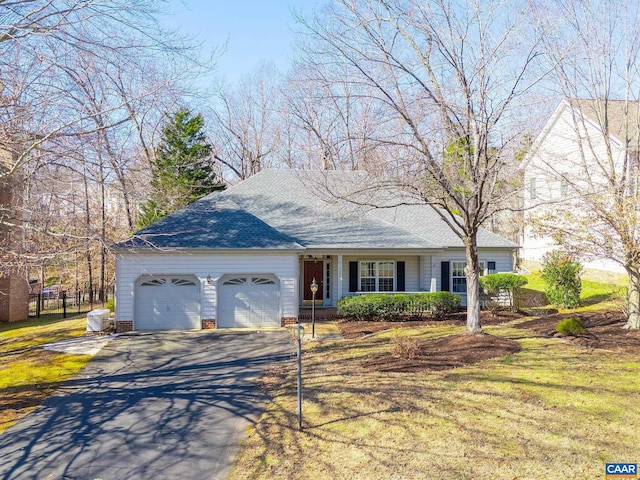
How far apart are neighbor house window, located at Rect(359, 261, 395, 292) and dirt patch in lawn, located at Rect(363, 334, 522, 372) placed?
656 cm

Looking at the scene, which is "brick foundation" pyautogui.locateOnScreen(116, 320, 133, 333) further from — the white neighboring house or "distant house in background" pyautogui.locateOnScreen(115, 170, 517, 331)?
the white neighboring house

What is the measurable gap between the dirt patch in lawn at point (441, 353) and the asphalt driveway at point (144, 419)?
2758 millimetres

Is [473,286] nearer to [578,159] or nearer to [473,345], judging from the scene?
[473,345]

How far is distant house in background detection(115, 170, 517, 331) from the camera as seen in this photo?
14.6m

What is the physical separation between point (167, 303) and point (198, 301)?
1.05 meters

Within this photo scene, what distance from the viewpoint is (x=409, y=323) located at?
15.0 metres

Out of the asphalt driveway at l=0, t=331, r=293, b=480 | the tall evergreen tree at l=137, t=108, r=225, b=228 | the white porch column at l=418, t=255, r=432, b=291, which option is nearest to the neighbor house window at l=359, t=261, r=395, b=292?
the white porch column at l=418, t=255, r=432, b=291

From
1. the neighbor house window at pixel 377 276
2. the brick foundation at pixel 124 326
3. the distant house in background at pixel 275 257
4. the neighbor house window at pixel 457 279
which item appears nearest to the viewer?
the brick foundation at pixel 124 326

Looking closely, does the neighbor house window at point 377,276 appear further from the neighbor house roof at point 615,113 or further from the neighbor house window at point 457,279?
the neighbor house roof at point 615,113

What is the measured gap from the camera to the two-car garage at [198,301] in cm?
1471

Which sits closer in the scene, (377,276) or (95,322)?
(95,322)

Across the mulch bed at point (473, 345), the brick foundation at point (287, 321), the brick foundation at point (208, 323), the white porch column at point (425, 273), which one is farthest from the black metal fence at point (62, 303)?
the white porch column at point (425, 273)

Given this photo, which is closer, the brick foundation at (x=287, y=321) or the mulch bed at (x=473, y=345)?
the mulch bed at (x=473, y=345)

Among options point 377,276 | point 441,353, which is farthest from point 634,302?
point 377,276
